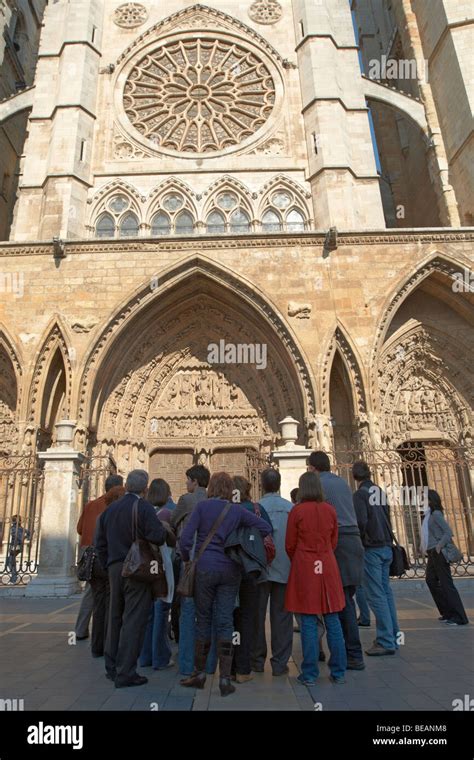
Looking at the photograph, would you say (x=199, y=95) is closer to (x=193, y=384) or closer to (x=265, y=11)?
(x=265, y=11)

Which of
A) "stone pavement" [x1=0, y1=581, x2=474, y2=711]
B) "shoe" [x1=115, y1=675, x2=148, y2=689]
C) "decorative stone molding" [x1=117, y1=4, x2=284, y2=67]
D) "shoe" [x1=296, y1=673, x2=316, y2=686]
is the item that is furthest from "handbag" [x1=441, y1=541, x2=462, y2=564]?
"decorative stone molding" [x1=117, y1=4, x2=284, y2=67]

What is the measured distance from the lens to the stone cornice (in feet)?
37.0

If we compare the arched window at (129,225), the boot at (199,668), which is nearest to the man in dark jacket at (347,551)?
the boot at (199,668)

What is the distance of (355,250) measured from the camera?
37.0ft

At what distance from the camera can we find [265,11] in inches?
658

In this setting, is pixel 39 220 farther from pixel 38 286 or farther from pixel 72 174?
pixel 38 286

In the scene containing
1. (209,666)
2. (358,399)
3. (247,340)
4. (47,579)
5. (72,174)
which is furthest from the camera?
(72,174)

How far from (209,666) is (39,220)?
13034mm

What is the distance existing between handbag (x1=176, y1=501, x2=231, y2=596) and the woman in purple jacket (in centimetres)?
2

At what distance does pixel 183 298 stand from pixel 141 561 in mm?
9253

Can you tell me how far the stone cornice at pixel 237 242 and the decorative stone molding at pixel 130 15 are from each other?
973cm

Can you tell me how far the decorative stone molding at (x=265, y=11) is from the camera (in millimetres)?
16609

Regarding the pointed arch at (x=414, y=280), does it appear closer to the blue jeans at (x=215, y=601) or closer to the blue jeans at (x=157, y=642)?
the blue jeans at (x=157, y=642)

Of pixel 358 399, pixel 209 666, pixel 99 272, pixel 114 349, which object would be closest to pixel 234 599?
pixel 209 666
